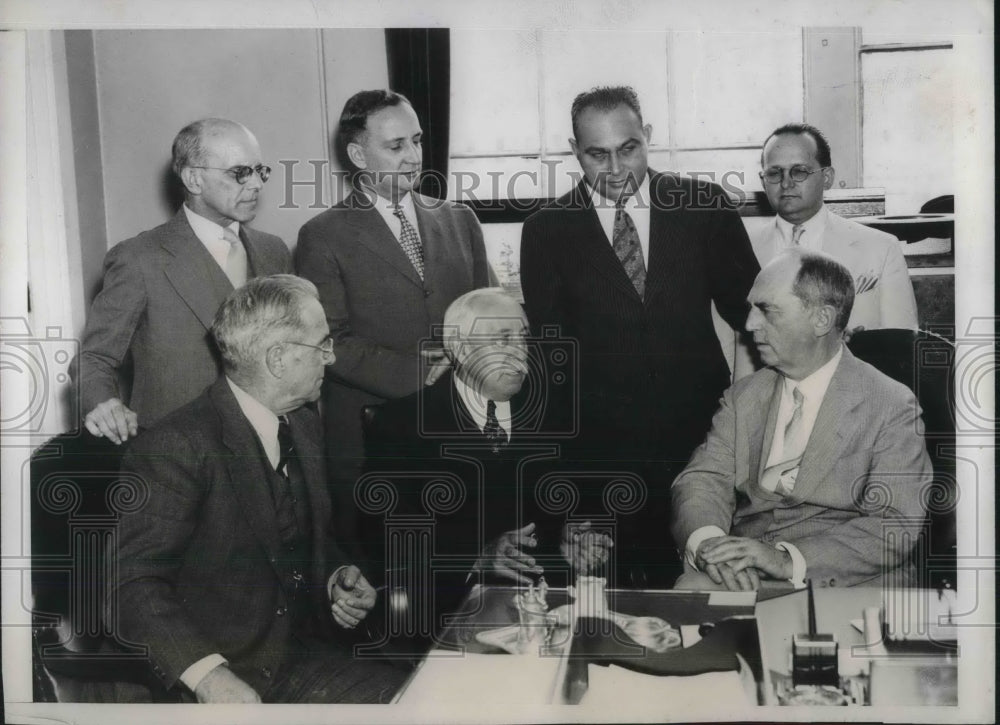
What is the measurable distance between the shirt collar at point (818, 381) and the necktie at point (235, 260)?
177cm

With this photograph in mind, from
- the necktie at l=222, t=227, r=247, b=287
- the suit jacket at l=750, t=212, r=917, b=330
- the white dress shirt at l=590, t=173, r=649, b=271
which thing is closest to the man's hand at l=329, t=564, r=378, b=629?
the necktie at l=222, t=227, r=247, b=287

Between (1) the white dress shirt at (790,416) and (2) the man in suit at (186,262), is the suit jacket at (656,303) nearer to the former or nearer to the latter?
(1) the white dress shirt at (790,416)

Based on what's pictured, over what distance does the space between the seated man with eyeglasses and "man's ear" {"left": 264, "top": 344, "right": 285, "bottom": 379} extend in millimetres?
1453

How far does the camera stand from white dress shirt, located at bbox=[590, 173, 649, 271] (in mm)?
3234

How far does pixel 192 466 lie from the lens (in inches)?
122

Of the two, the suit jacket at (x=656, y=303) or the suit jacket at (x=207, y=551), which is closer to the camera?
the suit jacket at (x=207, y=551)

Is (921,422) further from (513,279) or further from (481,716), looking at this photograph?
(481,716)

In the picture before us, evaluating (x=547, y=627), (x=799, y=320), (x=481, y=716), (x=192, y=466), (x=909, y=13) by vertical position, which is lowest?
(x=481, y=716)

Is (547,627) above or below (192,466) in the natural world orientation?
below

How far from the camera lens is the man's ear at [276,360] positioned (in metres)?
3.13

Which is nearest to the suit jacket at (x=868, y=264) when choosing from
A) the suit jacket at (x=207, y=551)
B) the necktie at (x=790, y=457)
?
the necktie at (x=790, y=457)

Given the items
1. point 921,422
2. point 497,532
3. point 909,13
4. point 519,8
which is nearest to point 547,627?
point 497,532

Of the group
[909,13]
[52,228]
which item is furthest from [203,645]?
[909,13]

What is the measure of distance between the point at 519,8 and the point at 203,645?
7.44 feet
